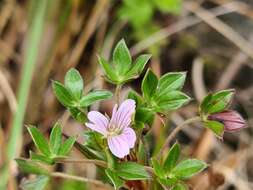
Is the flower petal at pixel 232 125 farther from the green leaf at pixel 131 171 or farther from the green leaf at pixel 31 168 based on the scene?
the green leaf at pixel 31 168

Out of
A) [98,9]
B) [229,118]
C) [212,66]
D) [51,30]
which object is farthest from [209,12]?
[229,118]

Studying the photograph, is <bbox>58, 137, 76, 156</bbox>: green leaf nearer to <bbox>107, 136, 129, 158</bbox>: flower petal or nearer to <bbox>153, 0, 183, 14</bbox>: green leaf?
<bbox>107, 136, 129, 158</bbox>: flower petal

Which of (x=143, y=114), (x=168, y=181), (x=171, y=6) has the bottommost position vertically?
(x=168, y=181)

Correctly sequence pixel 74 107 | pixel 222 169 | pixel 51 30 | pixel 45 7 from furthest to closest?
pixel 51 30 < pixel 45 7 < pixel 222 169 < pixel 74 107

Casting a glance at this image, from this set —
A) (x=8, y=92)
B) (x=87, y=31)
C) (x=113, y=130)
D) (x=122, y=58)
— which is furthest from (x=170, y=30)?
(x=113, y=130)

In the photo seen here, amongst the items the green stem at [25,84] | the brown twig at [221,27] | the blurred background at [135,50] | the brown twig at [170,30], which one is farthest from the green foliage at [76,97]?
the brown twig at [221,27]

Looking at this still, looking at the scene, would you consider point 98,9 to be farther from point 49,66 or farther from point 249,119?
point 249,119

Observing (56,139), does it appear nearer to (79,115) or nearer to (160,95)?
(79,115)
